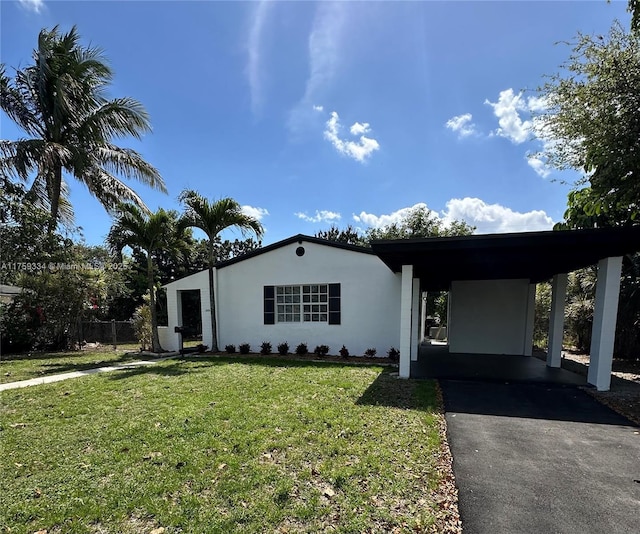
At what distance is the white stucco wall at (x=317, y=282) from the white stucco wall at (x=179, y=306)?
49 cm

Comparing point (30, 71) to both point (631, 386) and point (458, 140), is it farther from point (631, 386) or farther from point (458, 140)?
point (631, 386)

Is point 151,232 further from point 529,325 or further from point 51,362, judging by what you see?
point 529,325

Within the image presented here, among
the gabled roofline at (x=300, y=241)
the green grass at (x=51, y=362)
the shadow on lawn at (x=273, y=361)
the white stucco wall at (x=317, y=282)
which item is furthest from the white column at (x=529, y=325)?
the green grass at (x=51, y=362)

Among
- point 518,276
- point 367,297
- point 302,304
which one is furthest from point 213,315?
point 518,276

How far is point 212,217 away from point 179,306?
3.98 meters

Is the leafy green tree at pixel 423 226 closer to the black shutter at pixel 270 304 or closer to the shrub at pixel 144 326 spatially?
the black shutter at pixel 270 304

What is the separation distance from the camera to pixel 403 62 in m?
8.83

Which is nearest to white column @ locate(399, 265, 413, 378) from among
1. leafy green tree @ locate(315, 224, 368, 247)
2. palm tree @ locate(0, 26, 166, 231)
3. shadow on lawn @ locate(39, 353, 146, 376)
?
shadow on lawn @ locate(39, 353, 146, 376)

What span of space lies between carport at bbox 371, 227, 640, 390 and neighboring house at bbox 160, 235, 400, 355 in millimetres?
976

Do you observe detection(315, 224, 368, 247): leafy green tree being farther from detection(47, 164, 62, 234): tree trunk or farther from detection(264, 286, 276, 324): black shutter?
detection(47, 164, 62, 234): tree trunk

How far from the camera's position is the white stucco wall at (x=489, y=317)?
1157cm

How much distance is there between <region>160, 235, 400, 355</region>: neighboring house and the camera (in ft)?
33.5

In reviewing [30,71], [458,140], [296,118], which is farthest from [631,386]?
[30,71]

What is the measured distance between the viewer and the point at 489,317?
11867mm
